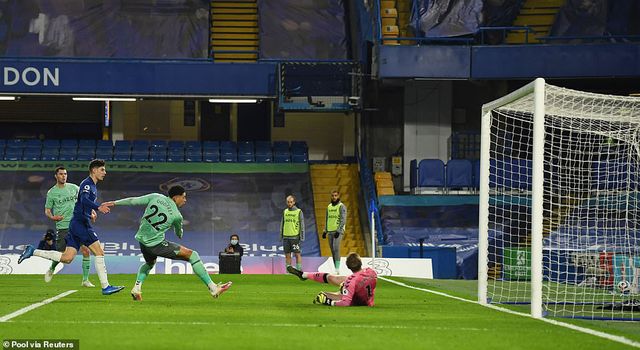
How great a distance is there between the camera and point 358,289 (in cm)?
1452

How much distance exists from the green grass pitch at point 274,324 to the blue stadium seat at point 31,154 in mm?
21072

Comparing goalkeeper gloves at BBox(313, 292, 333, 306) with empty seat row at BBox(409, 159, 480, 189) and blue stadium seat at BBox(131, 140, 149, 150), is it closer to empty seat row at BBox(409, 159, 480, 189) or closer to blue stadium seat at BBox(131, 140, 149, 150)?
empty seat row at BBox(409, 159, 480, 189)

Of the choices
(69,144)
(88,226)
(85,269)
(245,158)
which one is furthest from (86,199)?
(69,144)

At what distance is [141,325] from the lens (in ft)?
36.4

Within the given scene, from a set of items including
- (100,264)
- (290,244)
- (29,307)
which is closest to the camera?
(29,307)

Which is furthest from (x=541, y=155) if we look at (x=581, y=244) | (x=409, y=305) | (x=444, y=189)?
(x=444, y=189)

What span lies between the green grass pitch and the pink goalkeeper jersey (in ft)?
0.71

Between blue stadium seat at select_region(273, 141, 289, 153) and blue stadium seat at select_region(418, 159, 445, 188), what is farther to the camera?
blue stadium seat at select_region(273, 141, 289, 153)

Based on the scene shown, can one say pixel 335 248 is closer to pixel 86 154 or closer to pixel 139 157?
pixel 139 157

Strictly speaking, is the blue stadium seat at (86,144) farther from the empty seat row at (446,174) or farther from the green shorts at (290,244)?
the green shorts at (290,244)

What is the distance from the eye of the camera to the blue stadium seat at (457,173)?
3525cm

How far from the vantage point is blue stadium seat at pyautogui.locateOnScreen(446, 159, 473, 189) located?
116 ft

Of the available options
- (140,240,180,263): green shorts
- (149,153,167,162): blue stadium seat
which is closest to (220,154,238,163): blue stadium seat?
(149,153,167,162): blue stadium seat

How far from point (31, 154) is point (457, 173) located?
14184mm
